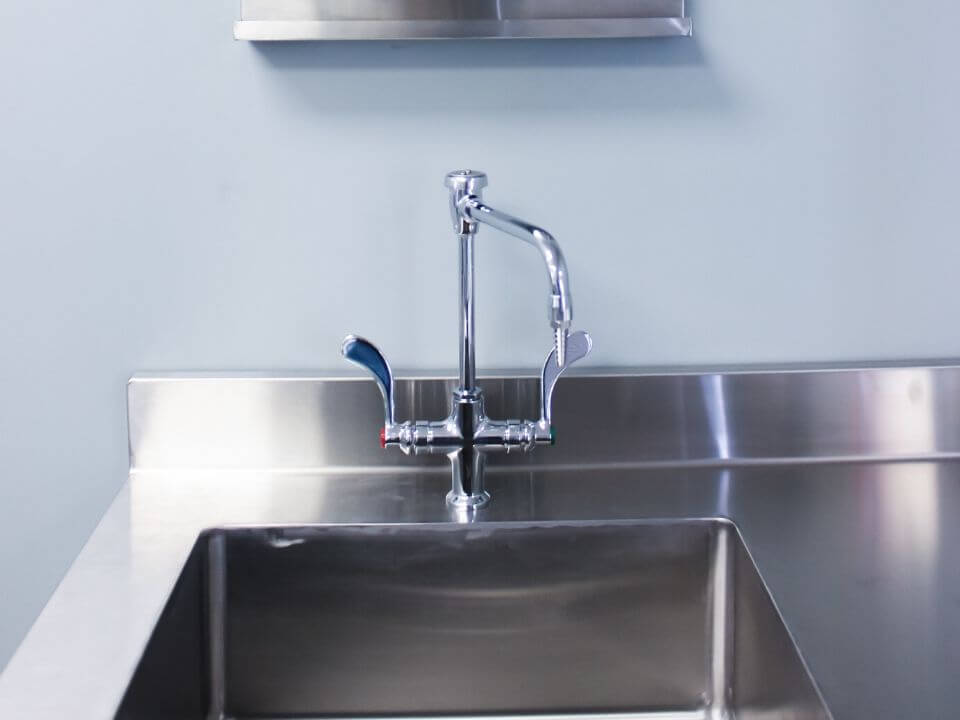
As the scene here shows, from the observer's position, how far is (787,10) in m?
1.00

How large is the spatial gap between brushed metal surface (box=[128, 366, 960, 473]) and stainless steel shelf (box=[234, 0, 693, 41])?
33 centimetres

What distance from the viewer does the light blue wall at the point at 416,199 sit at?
0.99 meters

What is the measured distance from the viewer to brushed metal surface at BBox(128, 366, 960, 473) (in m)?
1.01

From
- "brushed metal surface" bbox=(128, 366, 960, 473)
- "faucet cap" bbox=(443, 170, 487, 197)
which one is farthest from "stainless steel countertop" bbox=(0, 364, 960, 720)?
"faucet cap" bbox=(443, 170, 487, 197)

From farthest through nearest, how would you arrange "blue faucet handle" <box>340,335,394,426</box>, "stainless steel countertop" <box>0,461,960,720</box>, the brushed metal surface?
the brushed metal surface, "blue faucet handle" <box>340,335,394,426</box>, "stainless steel countertop" <box>0,461,960,720</box>

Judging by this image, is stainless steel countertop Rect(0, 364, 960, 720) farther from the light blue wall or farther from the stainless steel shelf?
the stainless steel shelf

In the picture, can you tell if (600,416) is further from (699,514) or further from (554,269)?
(554,269)

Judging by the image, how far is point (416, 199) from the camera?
40.0 inches

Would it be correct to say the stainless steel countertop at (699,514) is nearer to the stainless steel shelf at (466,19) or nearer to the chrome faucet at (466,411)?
the chrome faucet at (466,411)

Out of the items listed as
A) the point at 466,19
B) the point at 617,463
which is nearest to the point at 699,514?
the point at 617,463

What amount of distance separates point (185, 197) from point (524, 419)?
1.30 ft

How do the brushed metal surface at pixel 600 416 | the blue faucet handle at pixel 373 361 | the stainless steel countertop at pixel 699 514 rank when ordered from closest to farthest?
the stainless steel countertop at pixel 699 514
the blue faucet handle at pixel 373 361
the brushed metal surface at pixel 600 416

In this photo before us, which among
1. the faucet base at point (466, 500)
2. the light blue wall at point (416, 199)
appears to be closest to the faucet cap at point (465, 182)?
the light blue wall at point (416, 199)

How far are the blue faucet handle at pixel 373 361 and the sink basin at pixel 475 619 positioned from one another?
112mm
